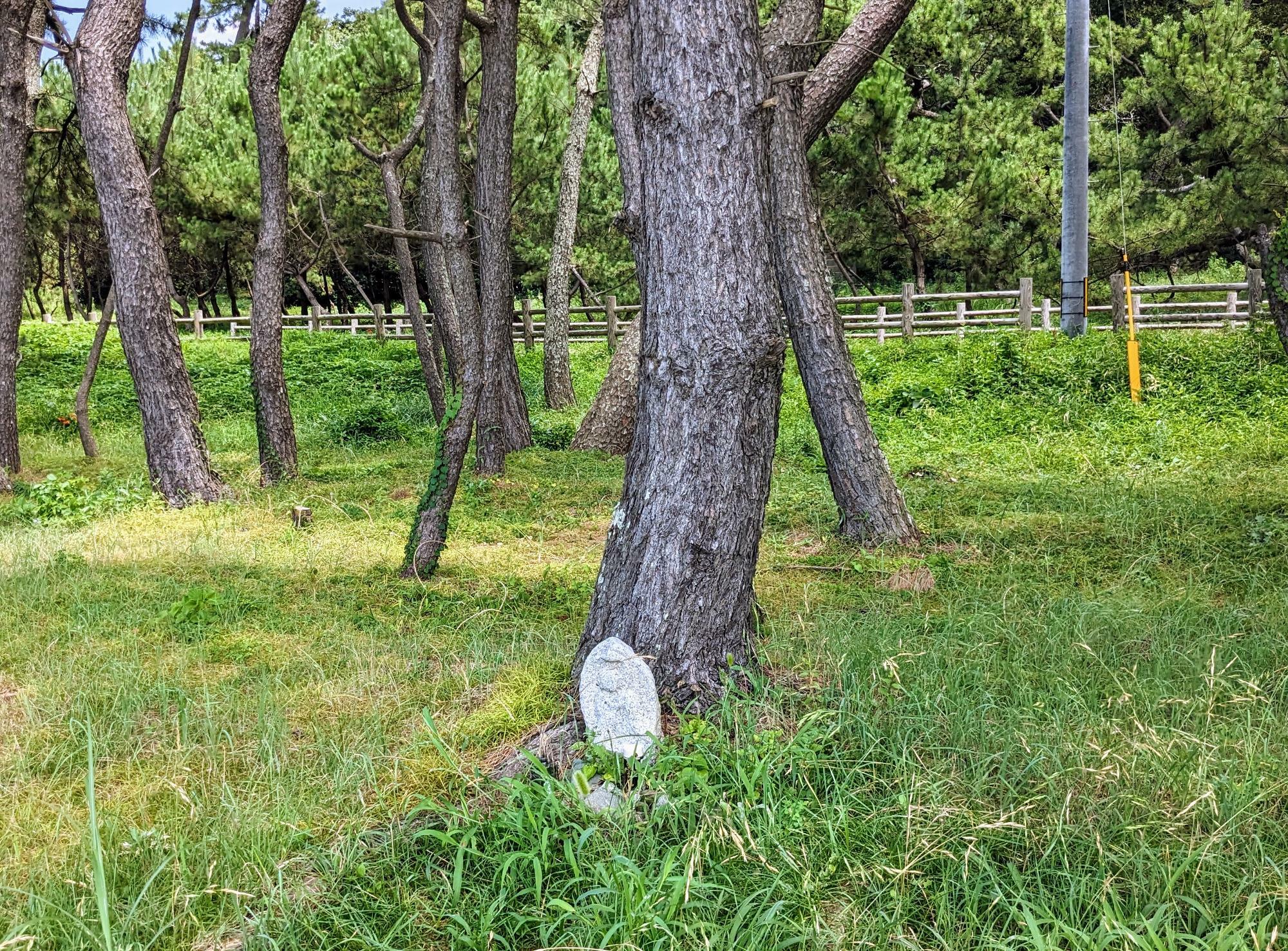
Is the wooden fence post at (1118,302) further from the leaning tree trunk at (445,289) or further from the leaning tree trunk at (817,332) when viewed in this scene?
the leaning tree trunk at (445,289)

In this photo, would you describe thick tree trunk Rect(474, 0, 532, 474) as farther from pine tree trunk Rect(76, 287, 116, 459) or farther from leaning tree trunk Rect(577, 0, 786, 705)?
leaning tree trunk Rect(577, 0, 786, 705)

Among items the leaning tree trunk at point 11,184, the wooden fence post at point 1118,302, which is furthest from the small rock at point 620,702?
the wooden fence post at point 1118,302

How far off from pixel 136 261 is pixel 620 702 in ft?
23.1

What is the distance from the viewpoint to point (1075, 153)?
12.3 meters

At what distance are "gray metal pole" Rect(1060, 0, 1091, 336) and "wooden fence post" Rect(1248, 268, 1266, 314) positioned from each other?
2.91 meters

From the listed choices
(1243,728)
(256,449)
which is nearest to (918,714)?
(1243,728)

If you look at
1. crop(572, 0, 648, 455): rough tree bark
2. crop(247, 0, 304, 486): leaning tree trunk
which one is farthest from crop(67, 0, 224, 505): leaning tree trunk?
crop(572, 0, 648, 455): rough tree bark

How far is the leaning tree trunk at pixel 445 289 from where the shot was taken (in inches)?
242

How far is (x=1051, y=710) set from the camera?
3.48 m

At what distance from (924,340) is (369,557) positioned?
1052 centimetres

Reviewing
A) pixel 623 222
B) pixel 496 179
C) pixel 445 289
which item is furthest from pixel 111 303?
pixel 623 222

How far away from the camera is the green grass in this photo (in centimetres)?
267

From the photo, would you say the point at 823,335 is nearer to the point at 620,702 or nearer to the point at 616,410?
the point at 620,702

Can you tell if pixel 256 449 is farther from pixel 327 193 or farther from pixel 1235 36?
pixel 1235 36
